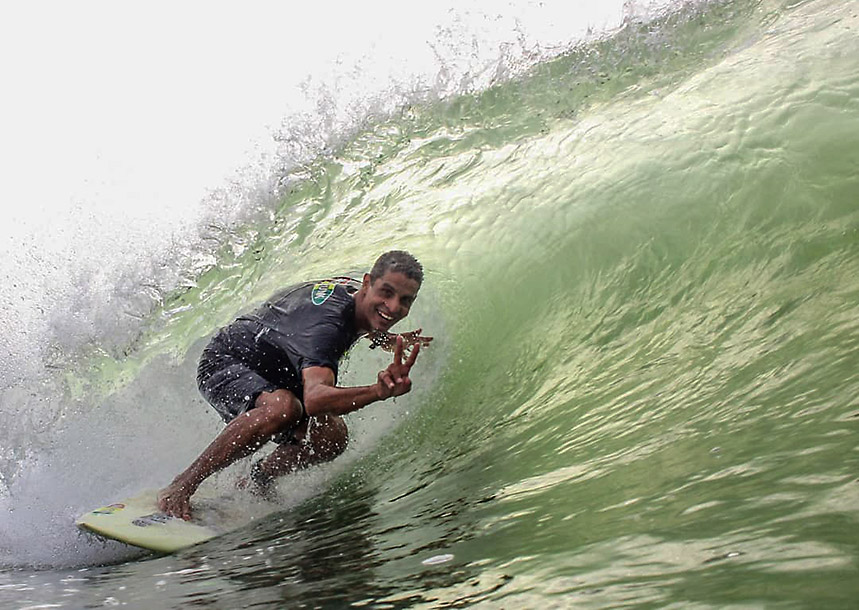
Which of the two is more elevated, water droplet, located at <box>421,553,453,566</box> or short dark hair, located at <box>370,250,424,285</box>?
short dark hair, located at <box>370,250,424,285</box>

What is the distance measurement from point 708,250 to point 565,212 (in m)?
0.91

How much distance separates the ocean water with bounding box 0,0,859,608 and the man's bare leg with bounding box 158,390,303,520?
204 mm

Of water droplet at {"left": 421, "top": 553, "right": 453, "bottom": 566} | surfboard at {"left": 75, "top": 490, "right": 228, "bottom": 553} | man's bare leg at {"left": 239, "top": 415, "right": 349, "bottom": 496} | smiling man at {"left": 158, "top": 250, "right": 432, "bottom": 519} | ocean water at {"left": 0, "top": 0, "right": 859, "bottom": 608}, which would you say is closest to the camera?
ocean water at {"left": 0, "top": 0, "right": 859, "bottom": 608}

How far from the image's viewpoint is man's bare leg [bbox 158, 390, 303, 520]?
336 cm

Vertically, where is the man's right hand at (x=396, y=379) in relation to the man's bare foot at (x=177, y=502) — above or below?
above

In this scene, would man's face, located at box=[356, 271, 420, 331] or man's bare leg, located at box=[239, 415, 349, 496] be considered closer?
man's face, located at box=[356, 271, 420, 331]

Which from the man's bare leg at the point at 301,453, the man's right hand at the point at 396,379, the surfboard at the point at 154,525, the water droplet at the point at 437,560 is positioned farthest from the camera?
the man's bare leg at the point at 301,453

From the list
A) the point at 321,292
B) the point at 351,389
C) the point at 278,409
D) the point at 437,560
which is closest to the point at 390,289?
the point at 321,292

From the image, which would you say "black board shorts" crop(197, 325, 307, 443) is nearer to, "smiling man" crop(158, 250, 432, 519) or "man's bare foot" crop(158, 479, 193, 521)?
"smiling man" crop(158, 250, 432, 519)

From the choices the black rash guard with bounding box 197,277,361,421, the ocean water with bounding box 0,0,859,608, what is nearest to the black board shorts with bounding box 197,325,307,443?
the black rash guard with bounding box 197,277,361,421

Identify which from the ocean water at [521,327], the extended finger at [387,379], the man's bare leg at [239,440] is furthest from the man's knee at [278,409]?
the extended finger at [387,379]

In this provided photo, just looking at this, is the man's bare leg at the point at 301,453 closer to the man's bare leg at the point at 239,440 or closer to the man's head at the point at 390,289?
the man's bare leg at the point at 239,440

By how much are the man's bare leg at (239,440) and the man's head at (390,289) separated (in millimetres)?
463

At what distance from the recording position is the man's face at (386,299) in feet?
11.0
